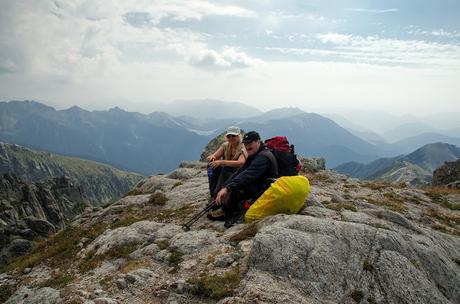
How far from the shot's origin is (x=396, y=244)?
40.7 feet

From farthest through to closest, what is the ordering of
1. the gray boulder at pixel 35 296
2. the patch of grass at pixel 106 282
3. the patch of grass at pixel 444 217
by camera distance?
the patch of grass at pixel 444 217 < the patch of grass at pixel 106 282 < the gray boulder at pixel 35 296

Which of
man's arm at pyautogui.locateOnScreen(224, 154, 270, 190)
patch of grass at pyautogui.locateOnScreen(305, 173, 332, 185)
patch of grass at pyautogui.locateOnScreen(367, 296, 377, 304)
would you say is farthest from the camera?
patch of grass at pyautogui.locateOnScreen(305, 173, 332, 185)

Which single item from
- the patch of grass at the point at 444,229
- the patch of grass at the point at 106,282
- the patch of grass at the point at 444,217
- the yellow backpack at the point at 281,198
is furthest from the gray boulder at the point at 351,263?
the patch of grass at the point at 444,217

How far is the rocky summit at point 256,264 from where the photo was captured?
10648mm

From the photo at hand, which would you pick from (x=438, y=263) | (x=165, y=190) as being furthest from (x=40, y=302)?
(x=165, y=190)

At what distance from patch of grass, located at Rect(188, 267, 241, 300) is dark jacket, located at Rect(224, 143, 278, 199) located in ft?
14.8

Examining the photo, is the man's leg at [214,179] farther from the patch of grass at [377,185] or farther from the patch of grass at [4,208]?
the patch of grass at [4,208]

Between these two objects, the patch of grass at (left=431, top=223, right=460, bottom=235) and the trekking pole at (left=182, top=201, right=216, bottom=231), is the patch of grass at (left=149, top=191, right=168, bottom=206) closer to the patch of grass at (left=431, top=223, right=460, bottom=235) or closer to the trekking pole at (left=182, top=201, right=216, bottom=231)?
the trekking pole at (left=182, top=201, right=216, bottom=231)

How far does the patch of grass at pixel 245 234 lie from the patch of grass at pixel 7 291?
30.5 feet

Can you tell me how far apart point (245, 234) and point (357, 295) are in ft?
15.4

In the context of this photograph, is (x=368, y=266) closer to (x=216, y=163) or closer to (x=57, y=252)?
(x=216, y=163)

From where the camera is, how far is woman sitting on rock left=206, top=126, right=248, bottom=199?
56.5ft

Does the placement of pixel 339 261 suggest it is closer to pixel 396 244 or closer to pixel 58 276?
pixel 396 244

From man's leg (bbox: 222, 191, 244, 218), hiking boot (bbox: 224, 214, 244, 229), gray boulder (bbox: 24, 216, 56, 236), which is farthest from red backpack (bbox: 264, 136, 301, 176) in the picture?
gray boulder (bbox: 24, 216, 56, 236)
